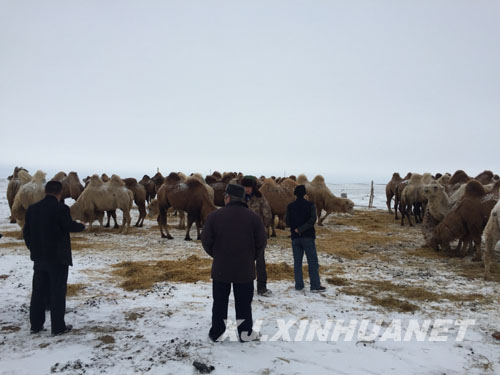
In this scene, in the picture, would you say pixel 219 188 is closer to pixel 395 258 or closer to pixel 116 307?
pixel 395 258

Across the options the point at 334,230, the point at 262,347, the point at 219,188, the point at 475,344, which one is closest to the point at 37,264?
the point at 262,347

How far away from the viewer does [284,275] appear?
725 centimetres

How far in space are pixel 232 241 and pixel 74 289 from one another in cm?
360

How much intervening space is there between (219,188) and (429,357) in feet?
38.2

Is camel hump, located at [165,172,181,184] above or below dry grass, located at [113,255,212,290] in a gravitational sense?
above

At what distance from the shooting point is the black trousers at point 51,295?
422cm

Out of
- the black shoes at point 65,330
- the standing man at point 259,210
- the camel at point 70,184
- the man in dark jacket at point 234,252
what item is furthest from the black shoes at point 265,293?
the camel at point 70,184

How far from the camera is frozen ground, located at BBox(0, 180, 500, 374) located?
11.7ft

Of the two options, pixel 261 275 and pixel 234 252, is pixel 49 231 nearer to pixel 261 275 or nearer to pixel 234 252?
pixel 234 252

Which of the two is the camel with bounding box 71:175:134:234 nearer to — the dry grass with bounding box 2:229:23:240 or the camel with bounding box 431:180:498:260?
the dry grass with bounding box 2:229:23:240

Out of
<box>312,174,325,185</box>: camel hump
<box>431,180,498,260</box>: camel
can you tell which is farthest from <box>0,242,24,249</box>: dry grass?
<box>431,180,498,260</box>: camel

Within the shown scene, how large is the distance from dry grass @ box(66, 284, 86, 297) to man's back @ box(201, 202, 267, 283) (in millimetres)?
3081

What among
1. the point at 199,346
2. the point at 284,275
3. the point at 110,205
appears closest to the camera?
the point at 199,346

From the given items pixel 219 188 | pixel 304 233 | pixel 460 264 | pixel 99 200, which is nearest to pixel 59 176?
pixel 99 200
